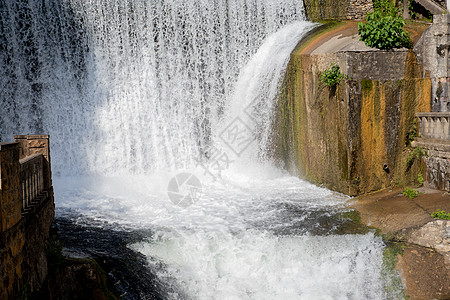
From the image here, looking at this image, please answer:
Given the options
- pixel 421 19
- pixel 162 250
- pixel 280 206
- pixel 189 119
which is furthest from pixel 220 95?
pixel 162 250

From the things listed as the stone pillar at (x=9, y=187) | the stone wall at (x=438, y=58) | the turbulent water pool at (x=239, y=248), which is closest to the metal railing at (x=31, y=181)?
the stone pillar at (x=9, y=187)

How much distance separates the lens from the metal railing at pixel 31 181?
671cm

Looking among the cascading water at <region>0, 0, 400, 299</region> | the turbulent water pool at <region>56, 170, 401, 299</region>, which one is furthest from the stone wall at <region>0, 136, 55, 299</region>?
the cascading water at <region>0, 0, 400, 299</region>

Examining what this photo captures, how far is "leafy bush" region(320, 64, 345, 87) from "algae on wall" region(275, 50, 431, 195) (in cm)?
13

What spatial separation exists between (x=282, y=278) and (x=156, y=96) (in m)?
8.37

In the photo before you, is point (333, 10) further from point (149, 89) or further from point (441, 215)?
point (441, 215)

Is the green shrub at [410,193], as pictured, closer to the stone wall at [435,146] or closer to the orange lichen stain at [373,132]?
the stone wall at [435,146]

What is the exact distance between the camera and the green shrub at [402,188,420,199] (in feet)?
34.4

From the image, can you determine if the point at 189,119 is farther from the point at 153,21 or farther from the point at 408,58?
the point at 408,58

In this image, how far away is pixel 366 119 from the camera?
10977mm

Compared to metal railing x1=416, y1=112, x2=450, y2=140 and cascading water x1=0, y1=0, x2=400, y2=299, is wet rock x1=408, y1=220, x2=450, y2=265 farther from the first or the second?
cascading water x1=0, y1=0, x2=400, y2=299

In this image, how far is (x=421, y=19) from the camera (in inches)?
586

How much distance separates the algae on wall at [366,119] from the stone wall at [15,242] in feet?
22.2

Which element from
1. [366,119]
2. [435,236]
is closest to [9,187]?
[435,236]
